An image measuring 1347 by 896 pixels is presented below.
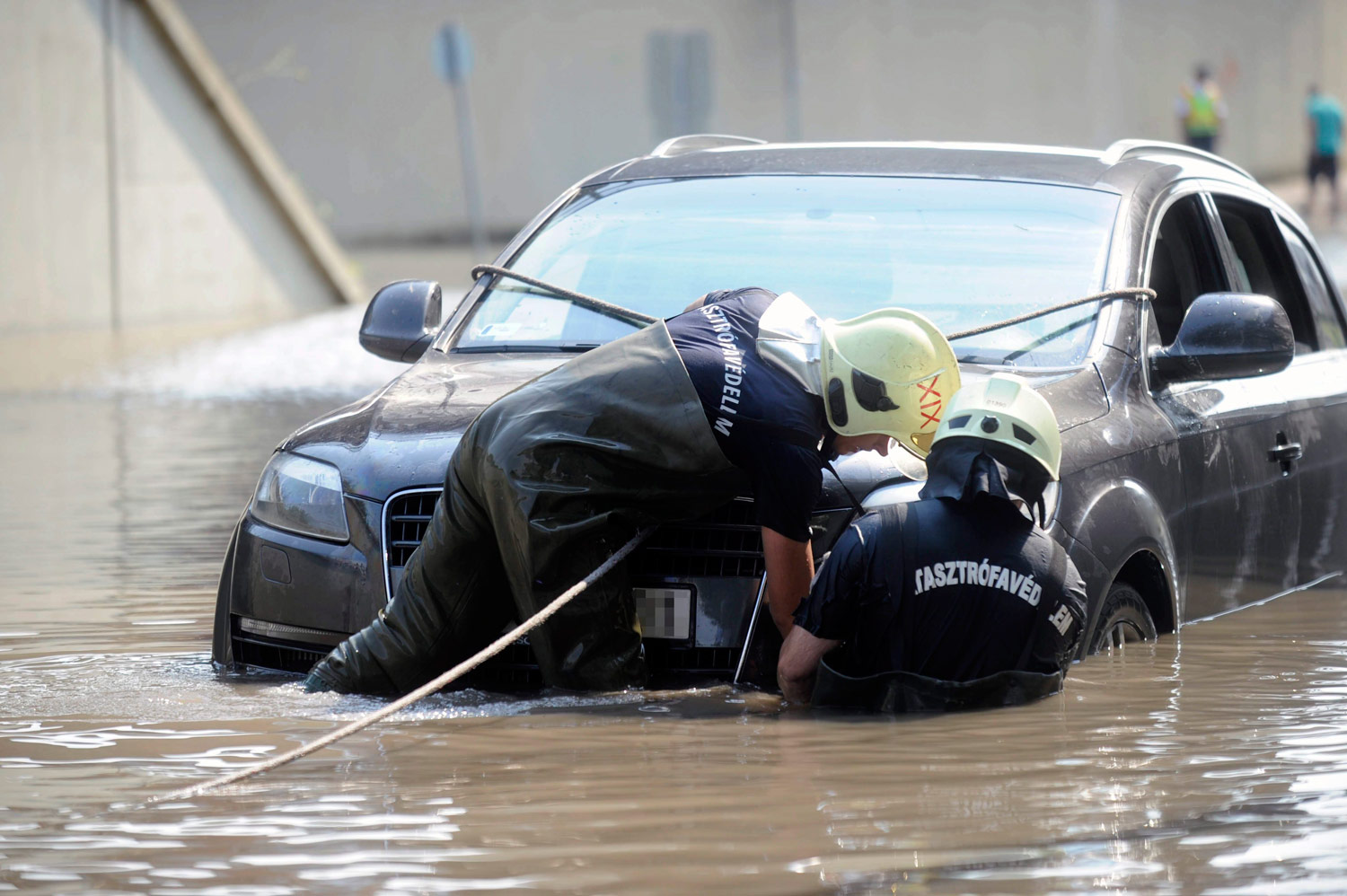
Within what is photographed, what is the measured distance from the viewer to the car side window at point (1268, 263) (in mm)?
6586

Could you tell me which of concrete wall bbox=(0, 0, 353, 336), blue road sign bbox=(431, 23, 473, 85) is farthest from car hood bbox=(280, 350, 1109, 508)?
blue road sign bbox=(431, 23, 473, 85)

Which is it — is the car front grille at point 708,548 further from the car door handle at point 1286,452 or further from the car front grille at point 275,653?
the car door handle at point 1286,452

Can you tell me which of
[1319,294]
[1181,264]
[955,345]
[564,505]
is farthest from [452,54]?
[564,505]

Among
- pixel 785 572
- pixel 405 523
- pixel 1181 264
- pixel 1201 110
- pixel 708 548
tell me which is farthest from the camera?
pixel 1201 110

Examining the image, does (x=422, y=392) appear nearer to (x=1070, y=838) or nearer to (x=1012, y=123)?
(x=1070, y=838)

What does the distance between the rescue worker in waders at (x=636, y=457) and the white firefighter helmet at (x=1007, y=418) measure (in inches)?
3.3

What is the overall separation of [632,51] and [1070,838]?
95.7 feet

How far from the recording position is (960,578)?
15.0 ft

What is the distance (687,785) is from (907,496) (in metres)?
0.95

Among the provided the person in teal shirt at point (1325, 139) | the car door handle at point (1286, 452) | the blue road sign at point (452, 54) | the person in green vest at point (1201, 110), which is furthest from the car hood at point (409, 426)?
the person in teal shirt at point (1325, 139)

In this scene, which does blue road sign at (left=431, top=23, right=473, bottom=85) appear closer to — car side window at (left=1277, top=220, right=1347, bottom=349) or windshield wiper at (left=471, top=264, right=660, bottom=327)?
car side window at (left=1277, top=220, right=1347, bottom=349)

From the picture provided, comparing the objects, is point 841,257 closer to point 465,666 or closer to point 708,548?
point 708,548

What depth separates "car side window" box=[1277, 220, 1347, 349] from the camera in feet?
22.5

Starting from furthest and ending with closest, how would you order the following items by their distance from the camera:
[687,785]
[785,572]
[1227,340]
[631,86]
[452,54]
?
[631,86] < [452,54] < [1227,340] < [785,572] < [687,785]
